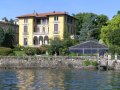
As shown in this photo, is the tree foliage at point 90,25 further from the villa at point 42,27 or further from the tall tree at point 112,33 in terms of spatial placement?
the tall tree at point 112,33

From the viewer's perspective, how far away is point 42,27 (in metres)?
114

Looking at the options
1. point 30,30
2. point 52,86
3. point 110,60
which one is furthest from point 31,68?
point 30,30

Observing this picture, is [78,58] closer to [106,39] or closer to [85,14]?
[106,39]

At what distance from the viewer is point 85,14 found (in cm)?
13350

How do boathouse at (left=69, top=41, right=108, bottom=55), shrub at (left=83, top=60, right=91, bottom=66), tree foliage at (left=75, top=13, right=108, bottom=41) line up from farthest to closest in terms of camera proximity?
tree foliage at (left=75, top=13, right=108, bottom=41)
boathouse at (left=69, top=41, right=108, bottom=55)
shrub at (left=83, top=60, right=91, bottom=66)

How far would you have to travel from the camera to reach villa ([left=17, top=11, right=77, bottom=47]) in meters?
110

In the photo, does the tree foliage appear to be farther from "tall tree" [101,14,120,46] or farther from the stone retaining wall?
the stone retaining wall

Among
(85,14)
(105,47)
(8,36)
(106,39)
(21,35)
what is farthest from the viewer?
(85,14)

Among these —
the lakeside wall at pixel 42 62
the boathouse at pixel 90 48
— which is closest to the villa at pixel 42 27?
the boathouse at pixel 90 48

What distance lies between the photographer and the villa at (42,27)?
11044cm

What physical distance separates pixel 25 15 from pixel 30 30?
13.0 ft

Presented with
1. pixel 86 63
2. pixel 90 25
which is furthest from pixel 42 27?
pixel 86 63

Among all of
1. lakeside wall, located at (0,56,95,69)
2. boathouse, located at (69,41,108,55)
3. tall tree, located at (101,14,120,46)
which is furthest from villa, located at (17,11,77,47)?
lakeside wall, located at (0,56,95,69)

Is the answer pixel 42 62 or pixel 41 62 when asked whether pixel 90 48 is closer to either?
pixel 42 62
